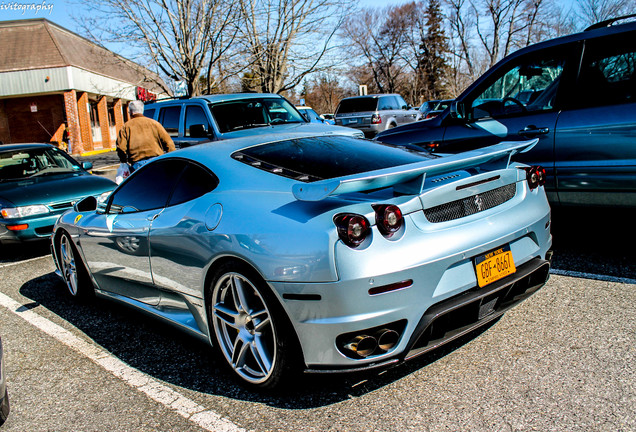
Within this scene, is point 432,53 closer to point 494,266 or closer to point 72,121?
point 72,121

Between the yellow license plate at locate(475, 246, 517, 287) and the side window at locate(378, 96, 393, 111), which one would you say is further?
the side window at locate(378, 96, 393, 111)

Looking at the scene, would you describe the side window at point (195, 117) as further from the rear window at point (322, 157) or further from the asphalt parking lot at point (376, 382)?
the rear window at point (322, 157)

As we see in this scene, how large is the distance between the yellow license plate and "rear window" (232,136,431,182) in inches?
32.2

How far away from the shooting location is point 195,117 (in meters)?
8.72

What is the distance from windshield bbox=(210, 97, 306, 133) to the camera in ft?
27.6

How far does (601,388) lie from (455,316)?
0.79 metres

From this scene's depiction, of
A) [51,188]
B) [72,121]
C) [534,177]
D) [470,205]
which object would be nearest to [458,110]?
[534,177]

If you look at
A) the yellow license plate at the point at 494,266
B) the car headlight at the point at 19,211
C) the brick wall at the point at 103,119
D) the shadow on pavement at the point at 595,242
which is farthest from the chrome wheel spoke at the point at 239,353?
the brick wall at the point at 103,119

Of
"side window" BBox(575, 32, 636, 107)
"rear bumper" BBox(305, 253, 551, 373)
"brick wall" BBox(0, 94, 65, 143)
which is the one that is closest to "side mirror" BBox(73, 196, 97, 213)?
"rear bumper" BBox(305, 253, 551, 373)

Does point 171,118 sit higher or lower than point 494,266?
higher

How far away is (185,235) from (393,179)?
1.34 metres

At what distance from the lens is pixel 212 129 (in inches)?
325

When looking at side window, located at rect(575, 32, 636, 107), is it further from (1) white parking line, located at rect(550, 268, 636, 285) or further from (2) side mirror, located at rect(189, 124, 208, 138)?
(2) side mirror, located at rect(189, 124, 208, 138)

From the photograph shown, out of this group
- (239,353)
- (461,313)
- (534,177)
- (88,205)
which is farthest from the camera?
(88,205)
